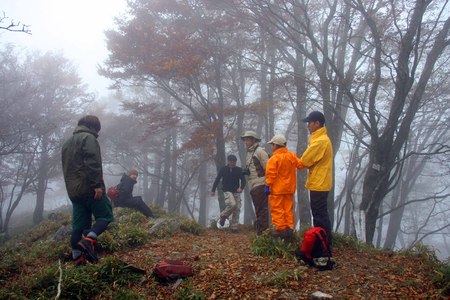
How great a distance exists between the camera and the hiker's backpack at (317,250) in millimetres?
4594

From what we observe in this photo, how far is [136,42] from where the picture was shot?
12906 millimetres

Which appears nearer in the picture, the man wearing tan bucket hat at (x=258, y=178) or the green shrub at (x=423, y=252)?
the green shrub at (x=423, y=252)

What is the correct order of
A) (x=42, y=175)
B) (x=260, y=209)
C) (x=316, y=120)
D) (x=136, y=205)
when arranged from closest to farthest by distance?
1. (x=316, y=120)
2. (x=260, y=209)
3. (x=136, y=205)
4. (x=42, y=175)

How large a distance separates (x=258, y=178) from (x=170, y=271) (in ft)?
11.0

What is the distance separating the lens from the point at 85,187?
474 cm

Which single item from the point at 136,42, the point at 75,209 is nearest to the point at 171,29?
the point at 136,42

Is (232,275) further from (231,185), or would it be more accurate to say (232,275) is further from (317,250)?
(231,185)

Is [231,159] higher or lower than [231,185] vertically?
higher

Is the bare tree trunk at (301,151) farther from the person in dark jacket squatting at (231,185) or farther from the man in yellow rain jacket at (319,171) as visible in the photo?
the man in yellow rain jacket at (319,171)

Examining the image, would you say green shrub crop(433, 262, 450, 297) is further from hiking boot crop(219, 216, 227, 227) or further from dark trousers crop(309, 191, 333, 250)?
hiking boot crop(219, 216, 227, 227)

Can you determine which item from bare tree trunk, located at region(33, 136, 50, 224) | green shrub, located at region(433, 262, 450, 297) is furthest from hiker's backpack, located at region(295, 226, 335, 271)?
bare tree trunk, located at region(33, 136, 50, 224)

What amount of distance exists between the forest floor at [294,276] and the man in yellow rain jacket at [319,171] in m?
0.78

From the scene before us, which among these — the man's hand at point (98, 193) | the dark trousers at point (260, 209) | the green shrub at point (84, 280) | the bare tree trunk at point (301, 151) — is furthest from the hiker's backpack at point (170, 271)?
the bare tree trunk at point (301, 151)

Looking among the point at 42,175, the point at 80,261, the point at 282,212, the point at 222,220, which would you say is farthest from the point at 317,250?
the point at 42,175
